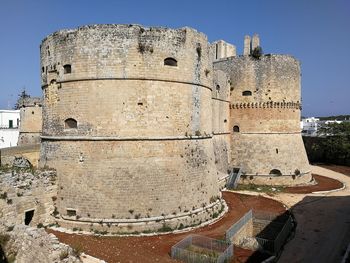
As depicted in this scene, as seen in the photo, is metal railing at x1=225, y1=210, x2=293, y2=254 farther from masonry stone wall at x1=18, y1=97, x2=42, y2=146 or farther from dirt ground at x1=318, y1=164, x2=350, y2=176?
masonry stone wall at x1=18, y1=97, x2=42, y2=146

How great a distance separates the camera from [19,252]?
1224 centimetres

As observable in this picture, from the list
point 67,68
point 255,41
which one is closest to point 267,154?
point 255,41

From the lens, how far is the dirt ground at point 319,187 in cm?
2560

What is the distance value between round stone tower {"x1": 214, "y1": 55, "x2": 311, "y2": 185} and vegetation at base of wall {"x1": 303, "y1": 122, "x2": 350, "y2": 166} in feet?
36.8

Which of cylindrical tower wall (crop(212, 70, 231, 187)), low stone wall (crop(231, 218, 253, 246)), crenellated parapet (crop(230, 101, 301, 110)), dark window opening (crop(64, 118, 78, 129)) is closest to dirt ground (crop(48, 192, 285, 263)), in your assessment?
low stone wall (crop(231, 218, 253, 246))

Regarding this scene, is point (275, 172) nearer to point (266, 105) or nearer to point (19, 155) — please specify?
point (266, 105)

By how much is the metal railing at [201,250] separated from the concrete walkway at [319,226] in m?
2.39

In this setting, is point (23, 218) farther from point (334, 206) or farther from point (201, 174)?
point (334, 206)

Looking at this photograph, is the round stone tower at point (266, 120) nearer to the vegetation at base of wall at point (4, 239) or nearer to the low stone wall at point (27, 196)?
the low stone wall at point (27, 196)

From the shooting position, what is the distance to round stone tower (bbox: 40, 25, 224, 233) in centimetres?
1566

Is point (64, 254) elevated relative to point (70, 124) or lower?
lower

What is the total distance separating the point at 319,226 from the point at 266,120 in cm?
1173

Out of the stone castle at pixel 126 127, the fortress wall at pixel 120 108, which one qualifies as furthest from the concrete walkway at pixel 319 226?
the fortress wall at pixel 120 108

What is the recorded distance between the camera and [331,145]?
3766 centimetres
